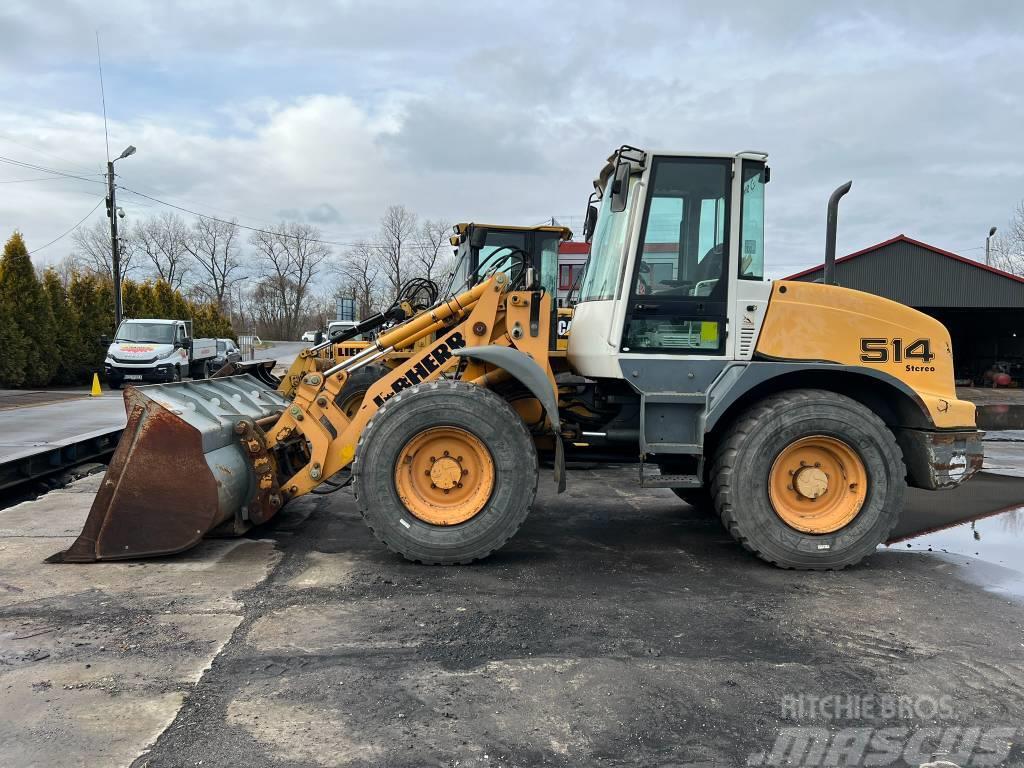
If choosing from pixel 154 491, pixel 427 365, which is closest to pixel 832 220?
pixel 427 365

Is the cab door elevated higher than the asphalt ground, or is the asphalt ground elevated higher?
the cab door

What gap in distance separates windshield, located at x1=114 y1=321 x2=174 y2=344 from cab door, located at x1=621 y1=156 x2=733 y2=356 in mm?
19959

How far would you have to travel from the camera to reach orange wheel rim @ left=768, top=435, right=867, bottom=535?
4777 mm

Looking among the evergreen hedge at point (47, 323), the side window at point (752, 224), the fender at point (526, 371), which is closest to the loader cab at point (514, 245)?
the side window at point (752, 224)

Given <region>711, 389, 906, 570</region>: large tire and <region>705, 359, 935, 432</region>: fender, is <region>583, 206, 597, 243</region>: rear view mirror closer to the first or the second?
<region>705, 359, 935, 432</region>: fender

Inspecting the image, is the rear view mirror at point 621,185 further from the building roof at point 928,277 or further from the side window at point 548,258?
the building roof at point 928,277

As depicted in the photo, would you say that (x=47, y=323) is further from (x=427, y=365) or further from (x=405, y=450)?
(x=405, y=450)

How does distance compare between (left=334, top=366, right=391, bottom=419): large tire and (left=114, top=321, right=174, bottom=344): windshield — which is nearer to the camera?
(left=334, top=366, right=391, bottom=419): large tire

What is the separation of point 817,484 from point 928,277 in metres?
21.2

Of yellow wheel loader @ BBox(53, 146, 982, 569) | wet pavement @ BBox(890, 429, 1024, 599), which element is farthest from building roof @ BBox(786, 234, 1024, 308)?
yellow wheel loader @ BBox(53, 146, 982, 569)

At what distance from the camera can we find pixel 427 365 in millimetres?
5027

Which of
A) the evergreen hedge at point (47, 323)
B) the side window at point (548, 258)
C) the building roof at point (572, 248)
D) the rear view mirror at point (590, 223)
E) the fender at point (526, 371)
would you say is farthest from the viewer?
the evergreen hedge at point (47, 323)

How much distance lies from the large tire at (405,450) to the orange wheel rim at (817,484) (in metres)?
1.72

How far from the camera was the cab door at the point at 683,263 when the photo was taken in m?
4.88
